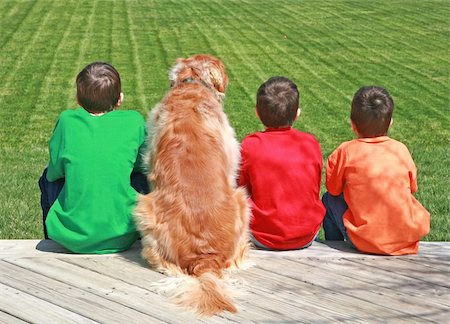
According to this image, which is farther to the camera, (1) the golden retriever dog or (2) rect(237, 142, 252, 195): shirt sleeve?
(2) rect(237, 142, 252, 195): shirt sleeve

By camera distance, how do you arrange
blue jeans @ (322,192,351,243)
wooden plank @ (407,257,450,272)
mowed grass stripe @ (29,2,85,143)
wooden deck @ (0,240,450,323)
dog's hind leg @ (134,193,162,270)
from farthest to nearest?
mowed grass stripe @ (29,2,85,143), blue jeans @ (322,192,351,243), wooden plank @ (407,257,450,272), dog's hind leg @ (134,193,162,270), wooden deck @ (0,240,450,323)

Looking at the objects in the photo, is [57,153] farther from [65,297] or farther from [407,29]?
[407,29]

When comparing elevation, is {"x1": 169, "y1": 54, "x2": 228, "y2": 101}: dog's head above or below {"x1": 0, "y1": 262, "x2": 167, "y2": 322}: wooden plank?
above

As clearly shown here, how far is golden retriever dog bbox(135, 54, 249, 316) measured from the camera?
16.8 ft

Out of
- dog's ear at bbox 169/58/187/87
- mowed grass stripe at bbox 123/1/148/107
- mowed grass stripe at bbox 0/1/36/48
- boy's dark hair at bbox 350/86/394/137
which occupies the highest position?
dog's ear at bbox 169/58/187/87

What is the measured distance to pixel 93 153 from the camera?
5.55 meters

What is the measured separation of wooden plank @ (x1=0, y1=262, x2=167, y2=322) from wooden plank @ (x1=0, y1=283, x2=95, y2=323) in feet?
0.04

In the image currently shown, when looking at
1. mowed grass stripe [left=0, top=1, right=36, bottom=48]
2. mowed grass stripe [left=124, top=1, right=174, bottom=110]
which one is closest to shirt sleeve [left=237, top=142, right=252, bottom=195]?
mowed grass stripe [left=124, top=1, right=174, bottom=110]

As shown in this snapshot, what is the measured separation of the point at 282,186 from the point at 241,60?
14.4 m

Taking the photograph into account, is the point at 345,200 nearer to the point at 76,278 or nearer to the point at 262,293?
the point at 262,293

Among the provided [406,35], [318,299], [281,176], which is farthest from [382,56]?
[318,299]

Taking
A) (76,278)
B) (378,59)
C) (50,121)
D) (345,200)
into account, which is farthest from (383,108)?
(378,59)

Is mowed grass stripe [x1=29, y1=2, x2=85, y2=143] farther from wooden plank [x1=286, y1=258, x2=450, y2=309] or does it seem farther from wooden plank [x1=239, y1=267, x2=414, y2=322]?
wooden plank [x1=239, y1=267, x2=414, y2=322]

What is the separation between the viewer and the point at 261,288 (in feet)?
16.5
